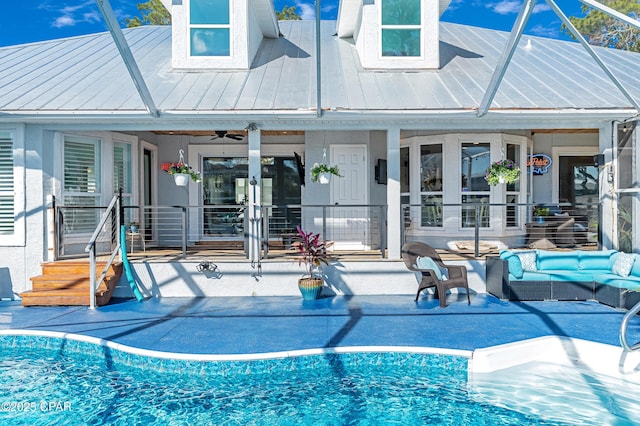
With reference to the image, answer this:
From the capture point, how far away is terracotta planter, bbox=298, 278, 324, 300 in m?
7.72

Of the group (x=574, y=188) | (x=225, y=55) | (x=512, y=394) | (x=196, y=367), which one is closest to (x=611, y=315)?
(x=512, y=394)

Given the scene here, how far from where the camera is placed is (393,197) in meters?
8.42

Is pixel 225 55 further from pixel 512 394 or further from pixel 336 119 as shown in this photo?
pixel 512 394

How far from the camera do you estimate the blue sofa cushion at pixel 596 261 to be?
311 inches

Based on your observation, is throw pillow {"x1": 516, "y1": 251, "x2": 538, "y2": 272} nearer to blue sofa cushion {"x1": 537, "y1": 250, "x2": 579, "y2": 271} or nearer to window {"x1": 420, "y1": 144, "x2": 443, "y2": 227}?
blue sofa cushion {"x1": 537, "y1": 250, "x2": 579, "y2": 271}

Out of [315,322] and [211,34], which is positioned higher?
[211,34]

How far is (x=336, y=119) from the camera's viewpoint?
7988mm

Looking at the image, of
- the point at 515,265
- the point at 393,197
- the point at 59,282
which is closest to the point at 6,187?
the point at 59,282

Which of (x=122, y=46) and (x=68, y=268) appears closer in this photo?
(x=122, y=46)

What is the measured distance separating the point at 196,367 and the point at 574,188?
12043mm

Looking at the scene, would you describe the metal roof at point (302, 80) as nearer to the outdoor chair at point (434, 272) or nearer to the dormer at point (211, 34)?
the dormer at point (211, 34)

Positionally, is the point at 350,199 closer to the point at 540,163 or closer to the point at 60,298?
the point at 540,163

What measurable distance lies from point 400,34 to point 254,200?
5.60 metres

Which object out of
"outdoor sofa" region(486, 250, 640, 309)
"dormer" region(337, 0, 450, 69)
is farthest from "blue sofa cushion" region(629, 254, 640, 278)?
"dormer" region(337, 0, 450, 69)
